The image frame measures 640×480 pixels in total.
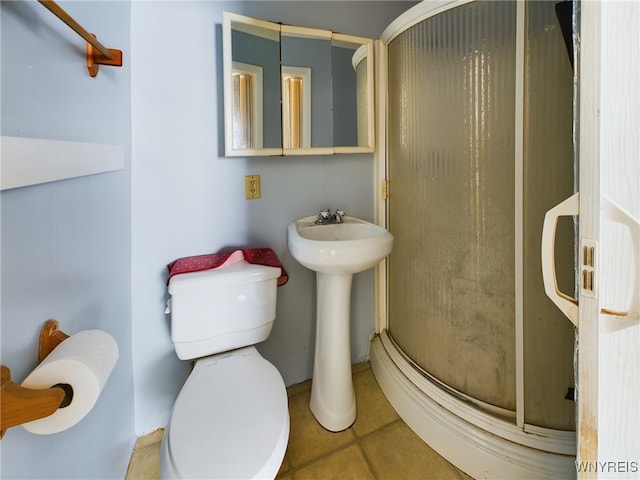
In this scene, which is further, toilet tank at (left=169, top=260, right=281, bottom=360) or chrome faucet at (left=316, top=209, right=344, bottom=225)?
chrome faucet at (left=316, top=209, right=344, bottom=225)

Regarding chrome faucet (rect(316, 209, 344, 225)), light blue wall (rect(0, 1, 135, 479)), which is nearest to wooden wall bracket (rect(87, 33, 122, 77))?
light blue wall (rect(0, 1, 135, 479))

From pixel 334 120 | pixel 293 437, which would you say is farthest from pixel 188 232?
pixel 293 437

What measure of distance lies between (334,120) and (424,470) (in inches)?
61.7

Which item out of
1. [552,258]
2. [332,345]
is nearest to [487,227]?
[552,258]

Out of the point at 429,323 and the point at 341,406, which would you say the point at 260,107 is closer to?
the point at 429,323

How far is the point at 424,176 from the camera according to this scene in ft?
4.70

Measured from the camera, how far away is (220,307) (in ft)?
4.02

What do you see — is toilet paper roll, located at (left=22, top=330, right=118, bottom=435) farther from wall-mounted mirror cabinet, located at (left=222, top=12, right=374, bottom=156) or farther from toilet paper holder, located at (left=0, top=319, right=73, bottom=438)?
wall-mounted mirror cabinet, located at (left=222, top=12, right=374, bottom=156)

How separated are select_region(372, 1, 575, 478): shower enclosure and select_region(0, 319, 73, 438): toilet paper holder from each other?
128cm

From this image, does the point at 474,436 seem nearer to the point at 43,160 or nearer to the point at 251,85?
the point at 43,160

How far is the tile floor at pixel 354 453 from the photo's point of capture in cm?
121

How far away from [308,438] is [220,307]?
699 mm

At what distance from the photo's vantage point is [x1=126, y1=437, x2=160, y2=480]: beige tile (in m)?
1.19

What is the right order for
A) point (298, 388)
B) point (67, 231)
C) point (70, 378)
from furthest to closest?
point (298, 388) < point (67, 231) < point (70, 378)
